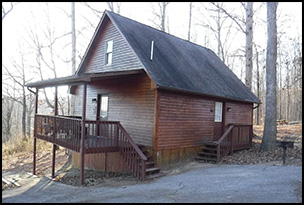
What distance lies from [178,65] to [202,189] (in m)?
6.54

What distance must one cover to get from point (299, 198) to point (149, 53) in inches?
305

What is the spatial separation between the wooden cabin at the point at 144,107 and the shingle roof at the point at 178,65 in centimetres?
6

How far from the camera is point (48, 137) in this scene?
11.4 metres

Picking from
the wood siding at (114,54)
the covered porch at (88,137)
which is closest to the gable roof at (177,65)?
the wood siding at (114,54)

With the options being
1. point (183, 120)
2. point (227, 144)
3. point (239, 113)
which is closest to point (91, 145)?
point (183, 120)

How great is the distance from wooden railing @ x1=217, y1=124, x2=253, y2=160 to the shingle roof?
5.23 feet

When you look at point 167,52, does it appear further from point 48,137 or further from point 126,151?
point 48,137

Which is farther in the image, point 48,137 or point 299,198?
point 48,137

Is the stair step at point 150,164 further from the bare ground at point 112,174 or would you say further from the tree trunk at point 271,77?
the tree trunk at point 271,77

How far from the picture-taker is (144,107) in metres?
10.5

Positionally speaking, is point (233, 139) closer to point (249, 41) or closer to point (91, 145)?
point (91, 145)

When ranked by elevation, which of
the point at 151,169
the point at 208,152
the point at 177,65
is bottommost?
the point at 151,169

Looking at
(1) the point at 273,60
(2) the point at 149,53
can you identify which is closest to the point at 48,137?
(2) the point at 149,53

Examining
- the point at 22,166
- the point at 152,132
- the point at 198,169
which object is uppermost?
the point at 152,132
